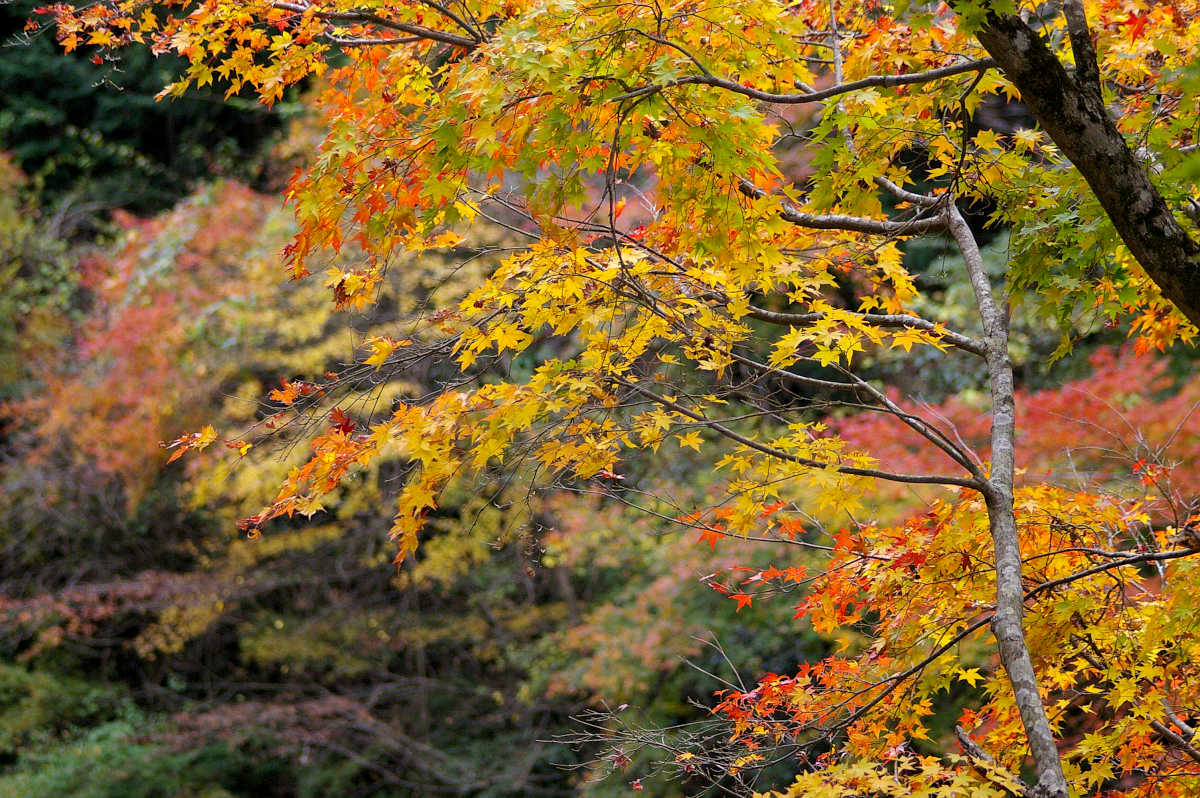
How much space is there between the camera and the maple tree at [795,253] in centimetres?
241

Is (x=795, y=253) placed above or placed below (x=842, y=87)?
below

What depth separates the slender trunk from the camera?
2.60 meters

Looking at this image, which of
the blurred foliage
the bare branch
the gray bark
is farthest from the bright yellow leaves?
the blurred foliage

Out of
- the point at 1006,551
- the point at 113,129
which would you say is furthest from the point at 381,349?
the point at 113,129

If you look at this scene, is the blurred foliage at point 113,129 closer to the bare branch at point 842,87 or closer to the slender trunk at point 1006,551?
the slender trunk at point 1006,551

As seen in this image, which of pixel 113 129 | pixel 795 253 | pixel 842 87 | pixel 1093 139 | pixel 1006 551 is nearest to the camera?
pixel 1093 139

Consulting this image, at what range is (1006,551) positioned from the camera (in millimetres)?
3010

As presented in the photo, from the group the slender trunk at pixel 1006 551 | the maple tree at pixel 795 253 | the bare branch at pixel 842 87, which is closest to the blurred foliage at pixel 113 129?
the maple tree at pixel 795 253

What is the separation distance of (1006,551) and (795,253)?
4.28 ft

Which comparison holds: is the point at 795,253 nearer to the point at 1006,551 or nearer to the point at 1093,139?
the point at 1006,551

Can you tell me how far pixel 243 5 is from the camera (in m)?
3.01

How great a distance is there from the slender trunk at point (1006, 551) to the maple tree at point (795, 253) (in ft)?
0.04

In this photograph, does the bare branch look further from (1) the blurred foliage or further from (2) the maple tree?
(1) the blurred foliage

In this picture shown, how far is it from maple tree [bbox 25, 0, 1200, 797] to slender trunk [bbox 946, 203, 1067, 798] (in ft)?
0.04
